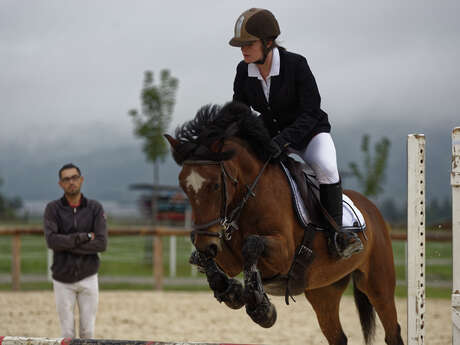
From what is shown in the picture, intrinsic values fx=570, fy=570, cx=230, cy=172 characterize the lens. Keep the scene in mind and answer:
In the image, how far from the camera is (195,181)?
10.6 feet

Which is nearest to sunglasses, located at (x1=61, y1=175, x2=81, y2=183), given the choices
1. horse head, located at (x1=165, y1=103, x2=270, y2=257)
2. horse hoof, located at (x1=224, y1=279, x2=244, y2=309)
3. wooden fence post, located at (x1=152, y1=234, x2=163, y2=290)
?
horse head, located at (x1=165, y1=103, x2=270, y2=257)

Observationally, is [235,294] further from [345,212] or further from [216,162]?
[345,212]

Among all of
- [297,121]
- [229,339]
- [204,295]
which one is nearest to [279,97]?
[297,121]

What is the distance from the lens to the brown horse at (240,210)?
10.6 feet

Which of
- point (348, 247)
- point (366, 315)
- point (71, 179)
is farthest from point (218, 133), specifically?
Result: point (366, 315)

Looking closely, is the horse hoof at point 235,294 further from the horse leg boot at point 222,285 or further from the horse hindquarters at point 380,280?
the horse hindquarters at point 380,280

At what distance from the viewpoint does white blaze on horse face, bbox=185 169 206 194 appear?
10.5 ft

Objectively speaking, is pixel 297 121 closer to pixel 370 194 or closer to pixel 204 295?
pixel 204 295

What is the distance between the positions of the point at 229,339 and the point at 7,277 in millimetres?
7754

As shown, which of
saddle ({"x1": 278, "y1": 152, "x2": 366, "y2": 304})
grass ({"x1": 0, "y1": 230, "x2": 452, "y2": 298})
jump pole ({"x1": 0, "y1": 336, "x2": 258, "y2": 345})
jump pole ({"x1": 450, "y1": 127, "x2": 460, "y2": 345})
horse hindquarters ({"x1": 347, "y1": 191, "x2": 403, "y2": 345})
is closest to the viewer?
jump pole ({"x1": 0, "y1": 336, "x2": 258, "y2": 345})

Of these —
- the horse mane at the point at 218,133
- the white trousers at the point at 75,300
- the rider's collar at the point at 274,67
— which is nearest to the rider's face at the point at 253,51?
the rider's collar at the point at 274,67

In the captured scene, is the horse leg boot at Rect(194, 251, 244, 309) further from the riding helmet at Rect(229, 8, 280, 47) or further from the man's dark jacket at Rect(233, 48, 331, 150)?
the riding helmet at Rect(229, 8, 280, 47)

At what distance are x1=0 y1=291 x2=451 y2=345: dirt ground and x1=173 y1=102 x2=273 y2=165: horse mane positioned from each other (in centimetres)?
365

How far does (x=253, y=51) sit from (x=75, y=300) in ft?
10.7
